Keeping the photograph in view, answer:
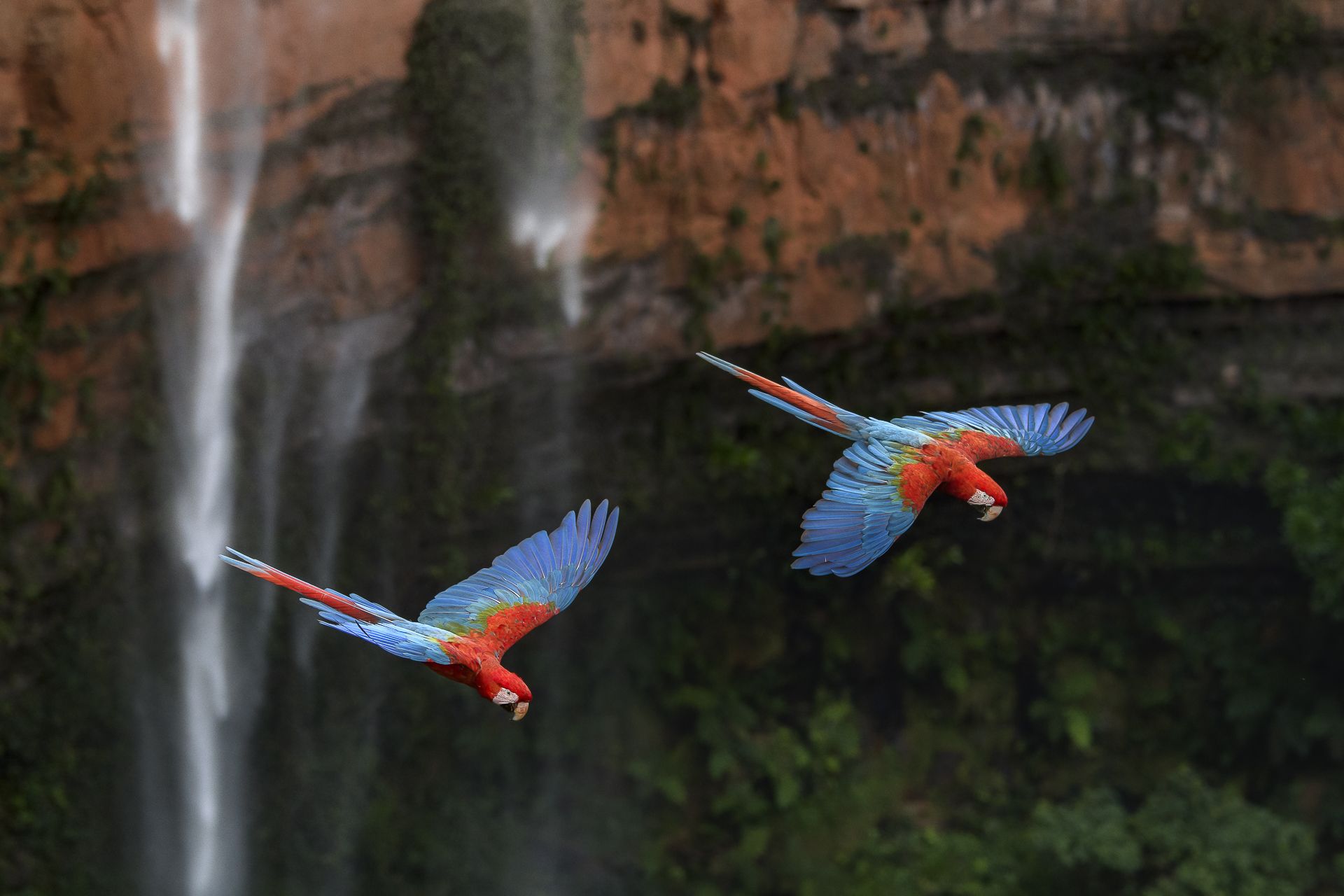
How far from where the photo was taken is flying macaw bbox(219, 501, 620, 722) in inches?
145

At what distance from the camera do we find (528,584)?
399 cm

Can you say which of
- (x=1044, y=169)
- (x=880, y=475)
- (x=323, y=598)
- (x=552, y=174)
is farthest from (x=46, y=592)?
(x=1044, y=169)

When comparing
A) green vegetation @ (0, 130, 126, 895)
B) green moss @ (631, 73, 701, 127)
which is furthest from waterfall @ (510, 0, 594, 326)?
green vegetation @ (0, 130, 126, 895)

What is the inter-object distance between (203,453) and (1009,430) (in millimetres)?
3991

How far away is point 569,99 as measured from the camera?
729 centimetres

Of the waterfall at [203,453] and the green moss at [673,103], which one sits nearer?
the waterfall at [203,453]

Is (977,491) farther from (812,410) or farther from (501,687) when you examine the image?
(501,687)

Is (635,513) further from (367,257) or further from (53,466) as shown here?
(53,466)

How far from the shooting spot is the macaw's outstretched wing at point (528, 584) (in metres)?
3.92

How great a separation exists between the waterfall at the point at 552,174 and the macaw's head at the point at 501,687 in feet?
13.0

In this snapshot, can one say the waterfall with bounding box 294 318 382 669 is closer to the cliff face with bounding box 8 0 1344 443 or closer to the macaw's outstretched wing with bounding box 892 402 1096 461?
Result: the cliff face with bounding box 8 0 1344 443

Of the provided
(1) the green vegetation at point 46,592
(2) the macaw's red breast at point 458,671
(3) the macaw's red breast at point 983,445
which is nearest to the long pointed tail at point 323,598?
(2) the macaw's red breast at point 458,671

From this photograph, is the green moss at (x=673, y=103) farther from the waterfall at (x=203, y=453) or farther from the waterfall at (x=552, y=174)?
the waterfall at (x=203, y=453)

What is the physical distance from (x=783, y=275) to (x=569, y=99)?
132cm
